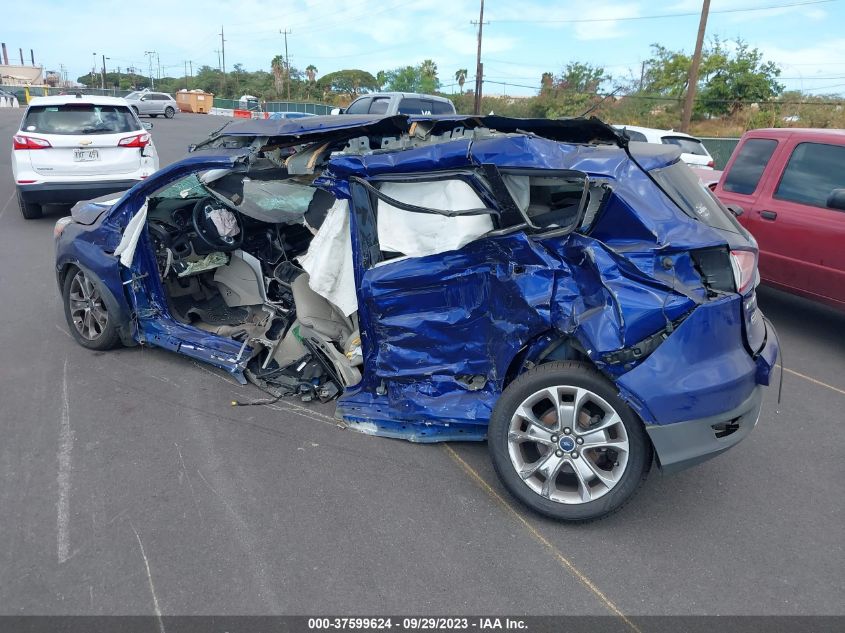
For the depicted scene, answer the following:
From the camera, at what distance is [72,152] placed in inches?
398

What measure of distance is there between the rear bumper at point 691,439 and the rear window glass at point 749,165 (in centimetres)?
411

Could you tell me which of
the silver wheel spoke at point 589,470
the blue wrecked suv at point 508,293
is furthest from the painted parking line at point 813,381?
the silver wheel spoke at point 589,470

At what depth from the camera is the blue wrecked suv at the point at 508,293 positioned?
296 centimetres

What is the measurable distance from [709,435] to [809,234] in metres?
3.64

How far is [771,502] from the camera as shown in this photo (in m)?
3.43

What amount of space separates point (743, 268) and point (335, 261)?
226 centimetres

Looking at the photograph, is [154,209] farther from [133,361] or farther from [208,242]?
[133,361]

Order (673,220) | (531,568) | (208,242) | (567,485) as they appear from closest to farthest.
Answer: (531,568) → (673,220) → (567,485) → (208,242)

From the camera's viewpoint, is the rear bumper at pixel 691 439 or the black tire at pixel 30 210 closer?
the rear bumper at pixel 691 439

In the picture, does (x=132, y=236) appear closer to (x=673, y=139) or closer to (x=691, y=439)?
(x=691, y=439)

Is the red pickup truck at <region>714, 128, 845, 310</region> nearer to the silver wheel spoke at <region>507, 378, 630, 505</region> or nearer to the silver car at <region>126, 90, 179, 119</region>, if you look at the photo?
the silver wheel spoke at <region>507, 378, 630, 505</region>

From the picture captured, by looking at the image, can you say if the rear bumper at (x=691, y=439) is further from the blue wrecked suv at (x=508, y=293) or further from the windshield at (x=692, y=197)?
the windshield at (x=692, y=197)

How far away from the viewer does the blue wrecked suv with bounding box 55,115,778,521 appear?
9.72 feet
